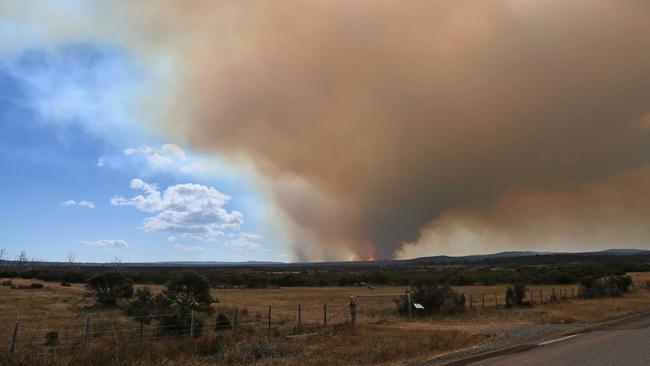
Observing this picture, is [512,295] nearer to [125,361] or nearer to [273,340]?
[273,340]

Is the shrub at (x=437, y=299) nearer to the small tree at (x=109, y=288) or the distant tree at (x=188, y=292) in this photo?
the distant tree at (x=188, y=292)

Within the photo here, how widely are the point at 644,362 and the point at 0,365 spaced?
1707 cm

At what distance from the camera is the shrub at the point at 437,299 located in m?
35.1

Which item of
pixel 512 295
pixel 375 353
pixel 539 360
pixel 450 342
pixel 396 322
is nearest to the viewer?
pixel 539 360

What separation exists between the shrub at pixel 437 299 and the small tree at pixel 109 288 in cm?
2904

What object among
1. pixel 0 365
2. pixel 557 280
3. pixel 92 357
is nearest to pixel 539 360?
pixel 92 357

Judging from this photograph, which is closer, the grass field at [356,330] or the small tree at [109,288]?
the grass field at [356,330]

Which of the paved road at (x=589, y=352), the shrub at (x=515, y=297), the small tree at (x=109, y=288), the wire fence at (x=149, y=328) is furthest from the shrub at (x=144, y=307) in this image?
the shrub at (x=515, y=297)

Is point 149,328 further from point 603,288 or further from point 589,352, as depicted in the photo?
point 603,288

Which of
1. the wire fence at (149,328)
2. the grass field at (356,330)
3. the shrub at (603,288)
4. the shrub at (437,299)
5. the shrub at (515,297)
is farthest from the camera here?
the shrub at (603,288)

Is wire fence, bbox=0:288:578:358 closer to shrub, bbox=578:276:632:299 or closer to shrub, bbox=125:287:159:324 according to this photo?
shrub, bbox=125:287:159:324

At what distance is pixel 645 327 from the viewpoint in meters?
20.5

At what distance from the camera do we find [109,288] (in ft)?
161

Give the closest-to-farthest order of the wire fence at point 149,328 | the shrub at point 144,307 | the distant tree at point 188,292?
the wire fence at point 149,328, the shrub at point 144,307, the distant tree at point 188,292
